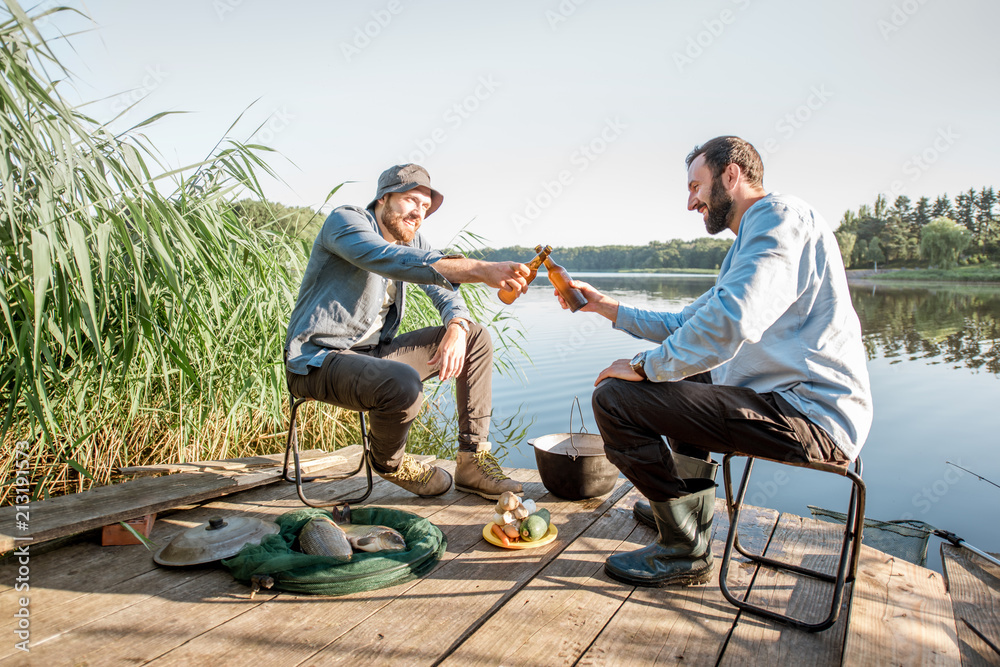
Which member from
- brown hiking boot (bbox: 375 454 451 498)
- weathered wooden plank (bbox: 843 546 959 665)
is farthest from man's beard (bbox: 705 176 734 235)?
brown hiking boot (bbox: 375 454 451 498)

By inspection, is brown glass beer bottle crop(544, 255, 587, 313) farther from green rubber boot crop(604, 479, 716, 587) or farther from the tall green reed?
the tall green reed

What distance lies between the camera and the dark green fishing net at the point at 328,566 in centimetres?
177

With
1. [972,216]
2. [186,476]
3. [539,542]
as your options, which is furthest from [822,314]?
[972,216]

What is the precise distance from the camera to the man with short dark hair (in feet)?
5.37

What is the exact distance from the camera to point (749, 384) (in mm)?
1820

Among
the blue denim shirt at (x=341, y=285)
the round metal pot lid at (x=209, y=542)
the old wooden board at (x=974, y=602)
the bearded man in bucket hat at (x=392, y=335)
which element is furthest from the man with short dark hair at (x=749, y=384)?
the round metal pot lid at (x=209, y=542)

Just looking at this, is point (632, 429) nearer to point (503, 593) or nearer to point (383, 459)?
point (503, 593)

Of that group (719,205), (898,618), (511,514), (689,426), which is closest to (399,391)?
(511,514)

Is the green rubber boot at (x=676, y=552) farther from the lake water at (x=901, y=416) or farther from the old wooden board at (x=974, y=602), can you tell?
the lake water at (x=901, y=416)

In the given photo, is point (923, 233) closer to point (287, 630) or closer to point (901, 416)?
point (901, 416)

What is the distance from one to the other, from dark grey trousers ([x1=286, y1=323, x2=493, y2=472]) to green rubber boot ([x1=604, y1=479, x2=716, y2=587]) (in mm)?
949

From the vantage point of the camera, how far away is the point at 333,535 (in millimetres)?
1967

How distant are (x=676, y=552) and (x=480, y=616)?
68 centimetres

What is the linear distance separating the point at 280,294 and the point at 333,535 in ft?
6.24
